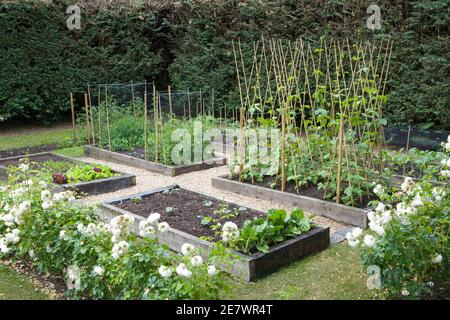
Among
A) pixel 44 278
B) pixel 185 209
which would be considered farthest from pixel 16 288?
pixel 185 209

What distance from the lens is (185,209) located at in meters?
5.27

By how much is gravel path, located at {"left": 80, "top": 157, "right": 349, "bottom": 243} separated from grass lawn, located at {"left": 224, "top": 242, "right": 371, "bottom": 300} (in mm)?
615

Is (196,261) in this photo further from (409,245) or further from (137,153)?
(137,153)

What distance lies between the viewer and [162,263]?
3305 millimetres

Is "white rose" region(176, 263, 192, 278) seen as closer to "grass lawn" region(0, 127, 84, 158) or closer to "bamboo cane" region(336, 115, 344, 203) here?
"bamboo cane" region(336, 115, 344, 203)

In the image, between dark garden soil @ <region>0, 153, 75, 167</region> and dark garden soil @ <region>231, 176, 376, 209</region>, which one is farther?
dark garden soil @ <region>0, 153, 75, 167</region>

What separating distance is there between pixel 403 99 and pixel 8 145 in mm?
7109

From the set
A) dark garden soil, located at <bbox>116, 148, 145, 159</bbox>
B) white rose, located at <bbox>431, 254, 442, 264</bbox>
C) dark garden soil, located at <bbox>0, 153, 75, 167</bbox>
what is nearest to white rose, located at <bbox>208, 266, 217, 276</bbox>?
white rose, located at <bbox>431, 254, 442, 264</bbox>

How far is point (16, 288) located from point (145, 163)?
159 inches

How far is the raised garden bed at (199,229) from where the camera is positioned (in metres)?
4.00

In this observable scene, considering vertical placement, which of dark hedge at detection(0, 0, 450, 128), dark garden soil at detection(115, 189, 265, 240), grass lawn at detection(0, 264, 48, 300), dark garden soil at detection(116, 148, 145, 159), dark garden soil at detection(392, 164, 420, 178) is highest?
dark hedge at detection(0, 0, 450, 128)

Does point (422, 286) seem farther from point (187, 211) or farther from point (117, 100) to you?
point (117, 100)

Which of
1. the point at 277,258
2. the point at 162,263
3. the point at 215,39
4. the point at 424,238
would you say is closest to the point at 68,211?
the point at 162,263

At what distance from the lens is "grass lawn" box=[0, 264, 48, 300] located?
3768 mm
